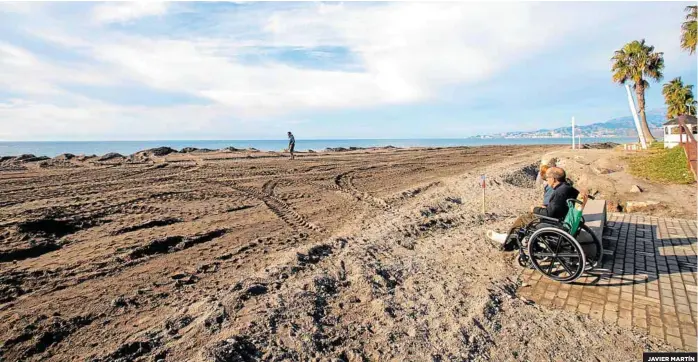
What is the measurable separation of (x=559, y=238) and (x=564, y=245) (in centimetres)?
15

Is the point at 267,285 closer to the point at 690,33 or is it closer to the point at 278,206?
the point at 278,206

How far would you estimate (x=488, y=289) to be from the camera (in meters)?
4.74

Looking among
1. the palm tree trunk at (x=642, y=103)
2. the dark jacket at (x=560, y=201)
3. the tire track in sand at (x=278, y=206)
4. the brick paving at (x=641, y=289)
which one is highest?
the palm tree trunk at (x=642, y=103)

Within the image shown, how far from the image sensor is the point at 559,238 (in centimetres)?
484

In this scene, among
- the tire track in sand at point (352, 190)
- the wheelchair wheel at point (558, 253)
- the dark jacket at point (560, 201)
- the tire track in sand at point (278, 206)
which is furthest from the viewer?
the tire track in sand at point (352, 190)

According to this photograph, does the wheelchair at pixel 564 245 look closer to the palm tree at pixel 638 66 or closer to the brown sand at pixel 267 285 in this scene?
the brown sand at pixel 267 285

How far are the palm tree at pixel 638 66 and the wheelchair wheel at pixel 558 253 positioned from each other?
3173cm

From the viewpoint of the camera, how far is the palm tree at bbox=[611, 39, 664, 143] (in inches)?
1145

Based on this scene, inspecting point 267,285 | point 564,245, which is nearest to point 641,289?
point 564,245

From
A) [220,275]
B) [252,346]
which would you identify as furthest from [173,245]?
[252,346]

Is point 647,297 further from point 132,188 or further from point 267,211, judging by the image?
point 132,188

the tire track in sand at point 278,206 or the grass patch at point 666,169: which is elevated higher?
the grass patch at point 666,169

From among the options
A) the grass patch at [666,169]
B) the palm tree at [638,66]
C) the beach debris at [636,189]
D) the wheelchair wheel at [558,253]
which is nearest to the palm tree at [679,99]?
the palm tree at [638,66]

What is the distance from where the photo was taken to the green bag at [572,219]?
4754 millimetres
